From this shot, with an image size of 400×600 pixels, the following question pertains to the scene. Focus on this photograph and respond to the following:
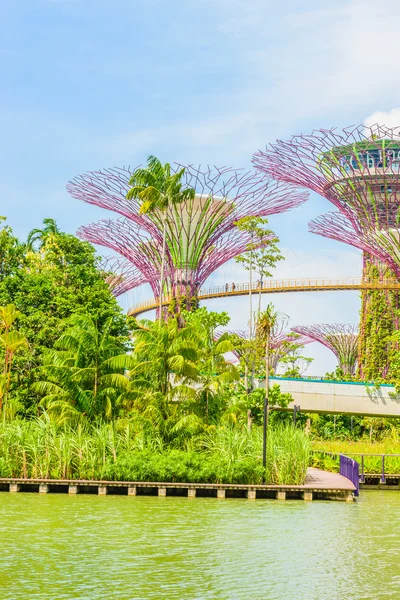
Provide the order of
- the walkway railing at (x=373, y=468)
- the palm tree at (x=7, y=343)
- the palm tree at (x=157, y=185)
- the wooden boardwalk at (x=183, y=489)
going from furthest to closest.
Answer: the palm tree at (x=157, y=185) → the palm tree at (x=7, y=343) → the walkway railing at (x=373, y=468) → the wooden boardwalk at (x=183, y=489)

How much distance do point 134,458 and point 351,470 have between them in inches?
279

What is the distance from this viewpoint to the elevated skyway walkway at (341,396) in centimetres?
4303

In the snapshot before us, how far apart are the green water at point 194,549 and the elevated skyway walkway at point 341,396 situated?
671 inches

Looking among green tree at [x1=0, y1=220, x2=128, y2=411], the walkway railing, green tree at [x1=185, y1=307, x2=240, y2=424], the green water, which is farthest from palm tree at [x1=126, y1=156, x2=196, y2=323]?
the green water

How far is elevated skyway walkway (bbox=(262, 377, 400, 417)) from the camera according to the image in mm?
43031

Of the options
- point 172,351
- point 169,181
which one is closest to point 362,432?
point 169,181

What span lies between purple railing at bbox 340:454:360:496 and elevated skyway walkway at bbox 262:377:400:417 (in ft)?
36.1

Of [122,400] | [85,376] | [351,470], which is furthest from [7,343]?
[351,470]

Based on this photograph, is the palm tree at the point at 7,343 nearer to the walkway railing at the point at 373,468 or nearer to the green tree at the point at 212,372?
the green tree at the point at 212,372

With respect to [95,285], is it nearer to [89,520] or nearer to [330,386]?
[330,386]

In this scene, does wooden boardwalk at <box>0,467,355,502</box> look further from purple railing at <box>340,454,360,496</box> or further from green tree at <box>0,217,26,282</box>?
green tree at <box>0,217,26,282</box>

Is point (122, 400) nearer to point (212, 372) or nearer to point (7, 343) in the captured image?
point (212, 372)

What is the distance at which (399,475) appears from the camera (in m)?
32.4

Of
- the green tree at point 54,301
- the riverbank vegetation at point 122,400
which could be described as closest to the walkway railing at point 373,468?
the riverbank vegetation at point 122,400
